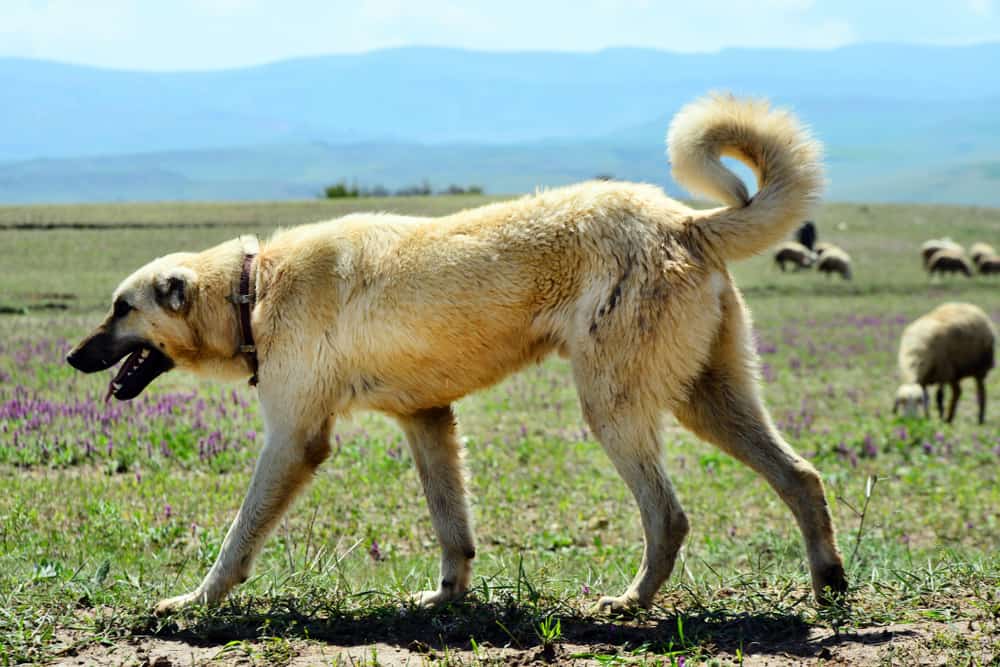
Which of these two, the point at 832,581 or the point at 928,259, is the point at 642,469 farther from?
the point at 928,259

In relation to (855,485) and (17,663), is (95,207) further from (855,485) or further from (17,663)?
(17,663)

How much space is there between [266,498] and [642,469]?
187 centimetres

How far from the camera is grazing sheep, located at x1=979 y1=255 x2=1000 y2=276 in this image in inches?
1459

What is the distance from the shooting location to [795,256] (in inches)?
1433

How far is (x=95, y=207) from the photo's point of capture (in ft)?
98.5

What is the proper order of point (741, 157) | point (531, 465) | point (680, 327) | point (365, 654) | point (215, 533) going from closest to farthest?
point (365, 654), point (680, 327), point (741, 157), point (215, 533), point (531, 465)

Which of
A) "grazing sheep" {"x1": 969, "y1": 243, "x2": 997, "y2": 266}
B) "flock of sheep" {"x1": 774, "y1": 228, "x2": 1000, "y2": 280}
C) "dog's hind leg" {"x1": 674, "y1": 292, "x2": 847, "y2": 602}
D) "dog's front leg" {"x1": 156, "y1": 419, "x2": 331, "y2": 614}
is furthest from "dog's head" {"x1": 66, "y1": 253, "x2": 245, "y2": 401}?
"grazing sheep" {"x1": 969, "y1": 243, "x2": 997, "y2": 266}

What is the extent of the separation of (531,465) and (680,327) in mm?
4929

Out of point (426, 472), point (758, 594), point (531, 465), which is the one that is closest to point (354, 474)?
point (531, 465)

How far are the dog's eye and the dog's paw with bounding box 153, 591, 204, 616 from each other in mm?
1677

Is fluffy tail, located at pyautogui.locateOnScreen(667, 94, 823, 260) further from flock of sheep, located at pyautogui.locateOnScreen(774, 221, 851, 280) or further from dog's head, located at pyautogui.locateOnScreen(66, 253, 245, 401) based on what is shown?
flock of sheep, located at pyautogui.locateOnScreen(774, 221, 851, 280)

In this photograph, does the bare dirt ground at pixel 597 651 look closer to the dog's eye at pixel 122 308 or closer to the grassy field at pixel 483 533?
the grassy field at pixel 483 533

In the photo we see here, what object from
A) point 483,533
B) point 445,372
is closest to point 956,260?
point 483,533

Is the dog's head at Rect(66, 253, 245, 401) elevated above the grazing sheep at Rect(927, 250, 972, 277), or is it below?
below
